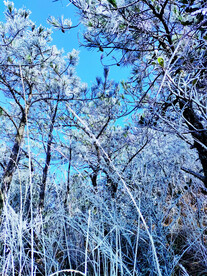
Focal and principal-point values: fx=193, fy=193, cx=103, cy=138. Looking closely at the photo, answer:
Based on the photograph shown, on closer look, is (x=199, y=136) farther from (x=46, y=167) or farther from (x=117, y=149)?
(x=46, y=167)

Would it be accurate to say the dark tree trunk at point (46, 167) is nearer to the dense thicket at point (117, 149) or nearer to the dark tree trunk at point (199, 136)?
the dense thicket at point (117, 149)

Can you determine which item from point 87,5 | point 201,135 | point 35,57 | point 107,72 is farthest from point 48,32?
point 201,135

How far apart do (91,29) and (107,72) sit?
103 cm

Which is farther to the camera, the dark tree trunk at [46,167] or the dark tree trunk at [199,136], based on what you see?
the dark tree trunk at [46,167]

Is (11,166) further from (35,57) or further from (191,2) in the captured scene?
(191,2)

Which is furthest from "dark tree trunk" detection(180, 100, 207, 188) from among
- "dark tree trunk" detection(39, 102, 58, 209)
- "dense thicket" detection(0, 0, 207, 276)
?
"dark tree trunk" detection(39, 102, 58, 209)

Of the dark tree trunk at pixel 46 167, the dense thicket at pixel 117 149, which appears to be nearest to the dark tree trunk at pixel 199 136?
the dense thicket at pixel 117 149

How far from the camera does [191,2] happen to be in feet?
3.81

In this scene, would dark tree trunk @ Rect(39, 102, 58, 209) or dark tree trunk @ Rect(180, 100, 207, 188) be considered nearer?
dark tree trunk @ Rect(180, 100, 207, 188)

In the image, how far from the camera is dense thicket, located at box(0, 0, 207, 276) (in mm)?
1047

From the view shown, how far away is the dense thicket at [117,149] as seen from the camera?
41.2 inches

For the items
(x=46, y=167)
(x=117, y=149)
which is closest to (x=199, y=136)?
(x=117, y=149)

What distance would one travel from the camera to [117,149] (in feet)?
10.2

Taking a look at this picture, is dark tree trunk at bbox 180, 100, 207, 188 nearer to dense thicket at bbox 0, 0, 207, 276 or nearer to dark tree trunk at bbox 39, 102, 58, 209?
dense thicket at bbox 0, 0, 207, 276
